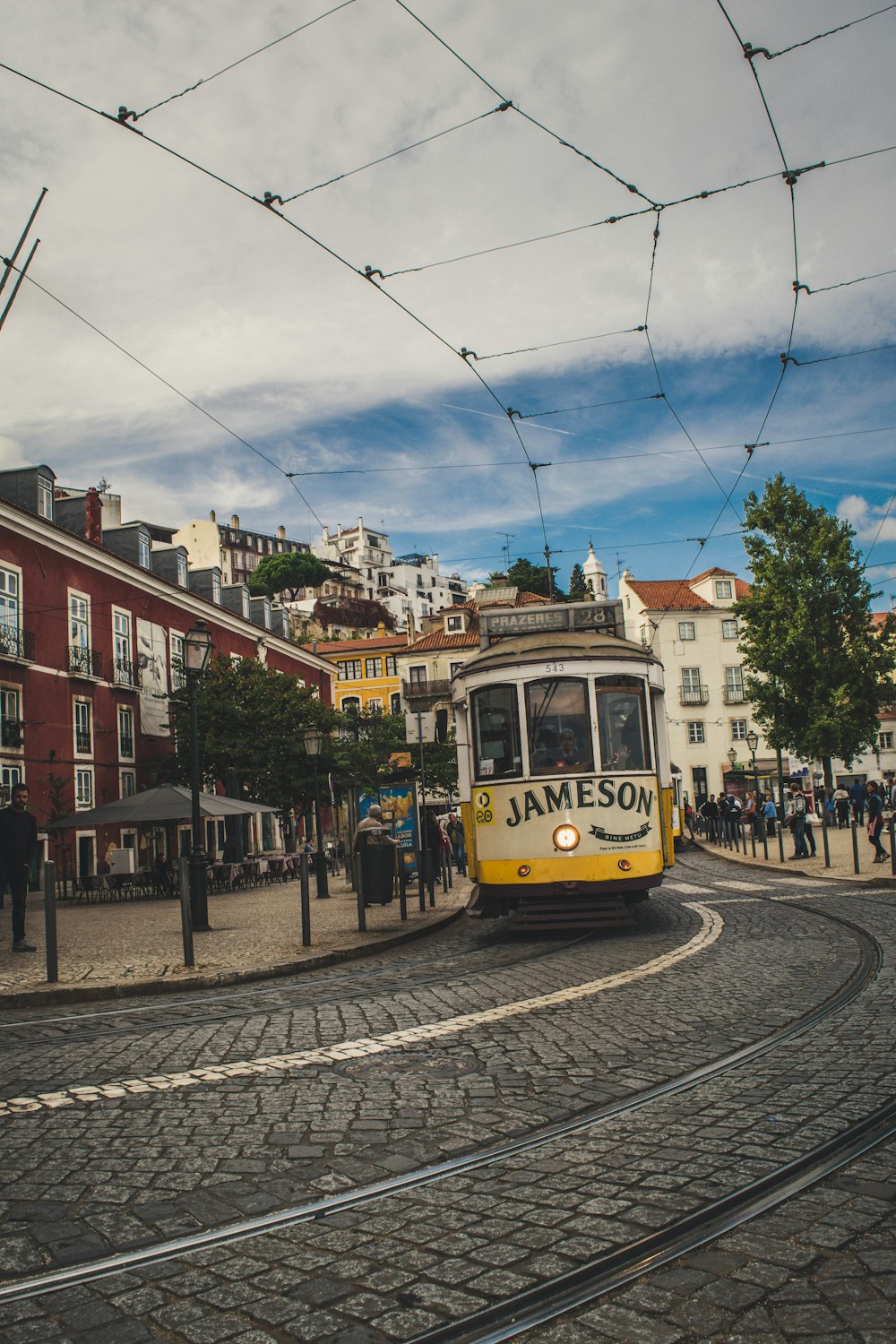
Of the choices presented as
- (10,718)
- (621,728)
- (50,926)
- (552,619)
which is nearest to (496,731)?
(621,728)

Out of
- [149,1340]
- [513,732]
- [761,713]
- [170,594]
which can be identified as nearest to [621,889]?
[513,732]

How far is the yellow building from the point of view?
248 ft

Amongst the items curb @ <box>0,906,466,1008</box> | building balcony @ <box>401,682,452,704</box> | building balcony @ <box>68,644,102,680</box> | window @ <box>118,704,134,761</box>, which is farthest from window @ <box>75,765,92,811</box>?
building balcony @ <box>401,682,452,704</box>

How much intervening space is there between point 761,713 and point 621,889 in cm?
2703

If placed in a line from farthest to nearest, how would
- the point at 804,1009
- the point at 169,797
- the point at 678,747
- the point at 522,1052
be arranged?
the point at 678,747, the point at 169,797, the point at 804,1009, the point at 522,1052

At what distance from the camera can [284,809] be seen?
123 feet

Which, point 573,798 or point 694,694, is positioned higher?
point 694,694

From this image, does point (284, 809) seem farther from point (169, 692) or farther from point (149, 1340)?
point (149, 1340)

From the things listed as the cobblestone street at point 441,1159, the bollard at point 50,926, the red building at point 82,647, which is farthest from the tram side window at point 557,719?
the red building at point 82,647

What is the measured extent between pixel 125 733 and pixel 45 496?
26.3 feet

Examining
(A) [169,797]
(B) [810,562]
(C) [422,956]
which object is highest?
(B) [810,562]

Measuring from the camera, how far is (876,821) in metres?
19.2

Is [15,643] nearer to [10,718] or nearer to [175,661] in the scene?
[10,718]

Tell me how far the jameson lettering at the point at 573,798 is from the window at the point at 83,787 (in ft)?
73.8
